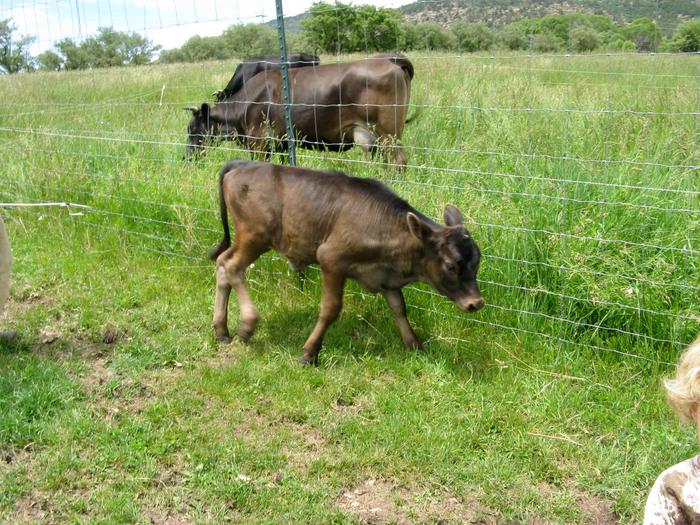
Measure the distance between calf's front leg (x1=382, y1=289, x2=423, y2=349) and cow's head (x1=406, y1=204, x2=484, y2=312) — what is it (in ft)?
1.33

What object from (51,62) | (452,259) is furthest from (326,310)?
(51,62)

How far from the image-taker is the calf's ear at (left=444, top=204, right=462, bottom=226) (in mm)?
4930

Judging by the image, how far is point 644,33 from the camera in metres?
7.84

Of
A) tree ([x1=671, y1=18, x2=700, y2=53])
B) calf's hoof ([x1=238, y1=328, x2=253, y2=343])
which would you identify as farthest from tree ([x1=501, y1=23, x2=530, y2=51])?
calf's hoof ([x1=238, y1=328, x2=253, y2=343])

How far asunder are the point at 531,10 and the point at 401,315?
470 cm

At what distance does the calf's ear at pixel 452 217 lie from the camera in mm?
4930

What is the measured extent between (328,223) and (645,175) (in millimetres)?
2710

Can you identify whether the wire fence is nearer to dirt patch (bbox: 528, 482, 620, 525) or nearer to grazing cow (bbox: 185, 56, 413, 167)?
grazing cow (bbox: 185, 56, 413, 167)

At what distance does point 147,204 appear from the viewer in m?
7.30

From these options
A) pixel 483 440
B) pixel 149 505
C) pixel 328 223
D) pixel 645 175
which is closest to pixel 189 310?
pixel 328 223

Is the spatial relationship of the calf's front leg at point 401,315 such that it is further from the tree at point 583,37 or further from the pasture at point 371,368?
the tree at point 583,37

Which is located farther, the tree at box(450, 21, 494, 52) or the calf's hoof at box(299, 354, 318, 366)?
the tree at box(450, 21, 494, 52)

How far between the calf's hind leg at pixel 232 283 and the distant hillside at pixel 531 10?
263 centimetres

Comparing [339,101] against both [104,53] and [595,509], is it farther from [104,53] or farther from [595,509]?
[595,509]
